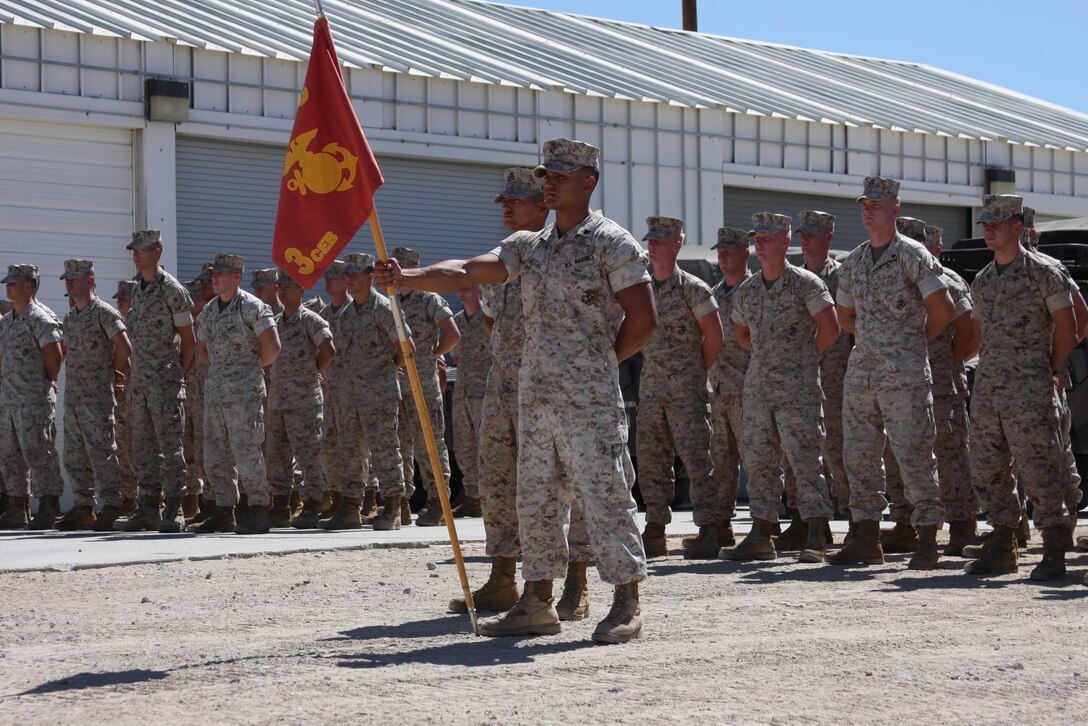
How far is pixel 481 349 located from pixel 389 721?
9.51 m

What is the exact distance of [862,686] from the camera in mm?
5699

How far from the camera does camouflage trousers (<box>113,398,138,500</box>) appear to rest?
14.8 meters

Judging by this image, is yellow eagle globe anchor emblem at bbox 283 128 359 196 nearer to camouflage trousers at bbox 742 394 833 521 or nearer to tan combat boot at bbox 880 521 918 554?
camouflage trousers at bbox 742 394 833 521

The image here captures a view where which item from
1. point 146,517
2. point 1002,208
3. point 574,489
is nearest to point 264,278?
point 146,517

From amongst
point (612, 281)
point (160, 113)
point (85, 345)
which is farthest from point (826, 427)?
point (160, 113)

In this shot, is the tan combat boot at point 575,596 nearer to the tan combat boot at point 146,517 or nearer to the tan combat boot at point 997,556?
the tan combat boot at point 997,556

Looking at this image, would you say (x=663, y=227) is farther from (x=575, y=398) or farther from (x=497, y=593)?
(x=575, y=398)

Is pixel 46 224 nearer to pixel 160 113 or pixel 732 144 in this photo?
pixel 160 113

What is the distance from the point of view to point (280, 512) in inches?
543

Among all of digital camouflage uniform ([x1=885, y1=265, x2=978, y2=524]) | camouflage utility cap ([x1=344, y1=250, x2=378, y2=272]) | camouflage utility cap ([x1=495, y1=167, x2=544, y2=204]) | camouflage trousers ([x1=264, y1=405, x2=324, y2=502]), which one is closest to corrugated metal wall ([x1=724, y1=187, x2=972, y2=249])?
camouflage utility cap ([x1=344, y1=250, x2=378, y2=272])

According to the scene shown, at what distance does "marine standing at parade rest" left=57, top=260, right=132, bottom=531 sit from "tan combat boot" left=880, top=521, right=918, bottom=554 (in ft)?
20.3

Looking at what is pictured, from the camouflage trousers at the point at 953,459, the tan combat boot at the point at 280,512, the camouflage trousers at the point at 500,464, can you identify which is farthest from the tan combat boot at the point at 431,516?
the camouflage trousers at the point at 500,464

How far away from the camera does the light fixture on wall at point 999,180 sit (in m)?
A: 29.0

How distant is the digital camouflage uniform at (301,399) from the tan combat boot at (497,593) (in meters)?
5.98
